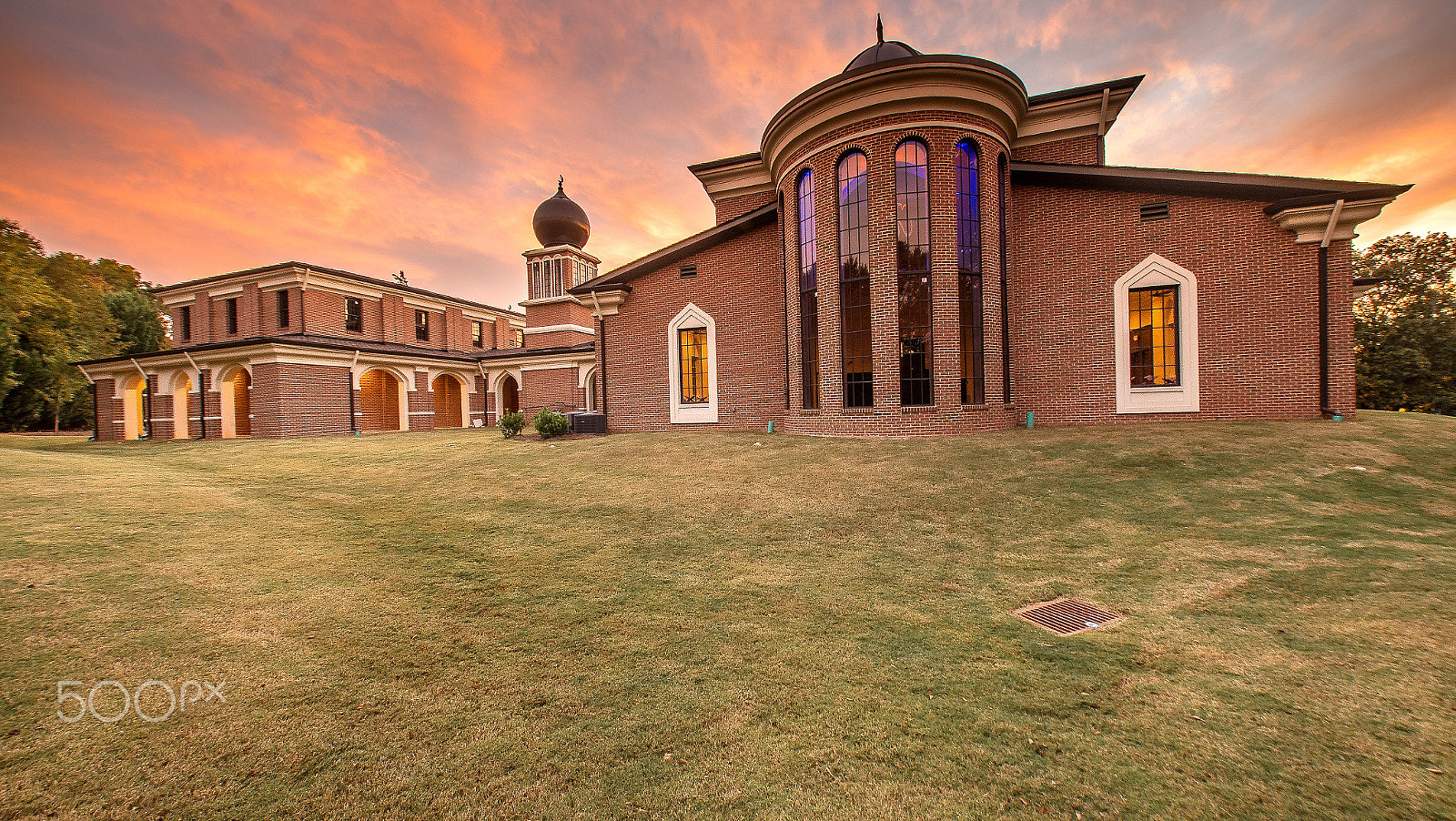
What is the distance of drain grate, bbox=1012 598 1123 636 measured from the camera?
372 cm

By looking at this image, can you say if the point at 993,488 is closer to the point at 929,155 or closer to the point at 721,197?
the point at 929,155

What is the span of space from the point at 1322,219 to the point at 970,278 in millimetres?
7071

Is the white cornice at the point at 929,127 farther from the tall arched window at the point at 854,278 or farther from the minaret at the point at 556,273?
the minaret at the point at 556,273

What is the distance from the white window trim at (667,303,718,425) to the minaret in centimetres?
1748

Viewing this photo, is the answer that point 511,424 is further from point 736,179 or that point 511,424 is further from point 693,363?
point 736,179

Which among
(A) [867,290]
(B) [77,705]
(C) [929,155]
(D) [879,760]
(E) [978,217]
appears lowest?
(D) [879,760]

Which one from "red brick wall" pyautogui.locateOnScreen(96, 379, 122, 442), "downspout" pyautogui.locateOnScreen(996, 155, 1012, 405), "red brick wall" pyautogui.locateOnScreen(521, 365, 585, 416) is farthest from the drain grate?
"red brick wall" pyautogui.locateOnScreen(96, 379, 122, 442)

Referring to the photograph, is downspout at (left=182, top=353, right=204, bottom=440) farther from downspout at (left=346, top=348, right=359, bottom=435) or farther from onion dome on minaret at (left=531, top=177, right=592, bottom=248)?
onion dome on minaret at (left=531, top=177, right=592, bottom=248)

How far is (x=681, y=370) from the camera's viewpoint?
52.0ft

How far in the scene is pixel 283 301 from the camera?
85.5 feet

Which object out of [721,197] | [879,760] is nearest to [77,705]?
[879,760]

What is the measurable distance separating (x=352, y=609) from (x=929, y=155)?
12875mm

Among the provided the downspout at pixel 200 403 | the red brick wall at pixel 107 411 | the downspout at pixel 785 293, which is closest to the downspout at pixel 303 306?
the downspout at pixel 200 403

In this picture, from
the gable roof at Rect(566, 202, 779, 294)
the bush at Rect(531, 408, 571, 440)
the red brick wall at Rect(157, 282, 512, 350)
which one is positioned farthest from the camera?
the red brick wall at Rect(157, 282, 512, 350)
